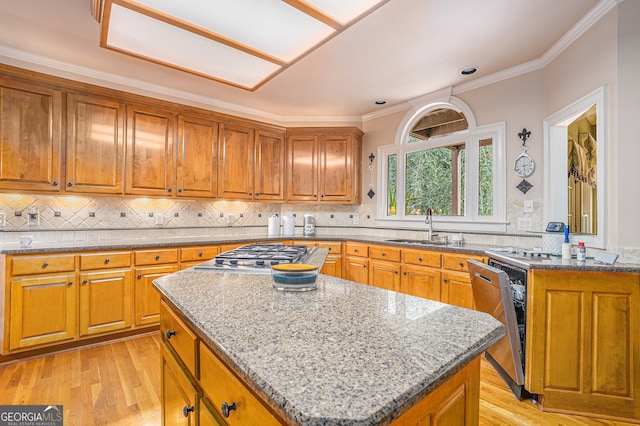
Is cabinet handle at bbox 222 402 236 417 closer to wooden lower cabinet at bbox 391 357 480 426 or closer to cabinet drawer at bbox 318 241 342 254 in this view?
wooden lower cabinet at bbox 391 357 480 426

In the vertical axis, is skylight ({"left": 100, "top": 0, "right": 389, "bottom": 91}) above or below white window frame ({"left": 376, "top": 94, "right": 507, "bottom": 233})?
above

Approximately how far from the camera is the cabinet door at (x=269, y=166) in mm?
4254

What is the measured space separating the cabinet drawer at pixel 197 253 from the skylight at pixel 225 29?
6.15 feet

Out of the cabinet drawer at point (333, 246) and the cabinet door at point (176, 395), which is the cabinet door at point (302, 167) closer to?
the cabinet drawer at point (333, 246)

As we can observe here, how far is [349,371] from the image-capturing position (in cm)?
59

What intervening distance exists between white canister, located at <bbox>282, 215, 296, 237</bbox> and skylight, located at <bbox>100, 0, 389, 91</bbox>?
8.39ft

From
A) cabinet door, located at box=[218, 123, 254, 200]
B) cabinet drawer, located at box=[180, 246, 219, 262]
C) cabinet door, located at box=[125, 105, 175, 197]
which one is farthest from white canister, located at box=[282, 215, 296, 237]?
cabinet door, located at box=[125, 105, 175, 197]

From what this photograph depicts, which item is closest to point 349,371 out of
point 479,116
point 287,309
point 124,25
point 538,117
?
point 287,309

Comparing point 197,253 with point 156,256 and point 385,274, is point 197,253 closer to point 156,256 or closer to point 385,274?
point 156,256

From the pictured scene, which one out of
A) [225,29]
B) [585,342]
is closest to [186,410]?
[225,29]

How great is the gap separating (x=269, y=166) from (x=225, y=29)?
2658mm

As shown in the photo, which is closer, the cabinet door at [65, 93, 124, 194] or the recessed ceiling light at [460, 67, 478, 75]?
the cabinet door at [65, 93, 124, 194]

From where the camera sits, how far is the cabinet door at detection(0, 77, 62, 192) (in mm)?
2682

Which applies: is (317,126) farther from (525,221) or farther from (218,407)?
(218,407)
